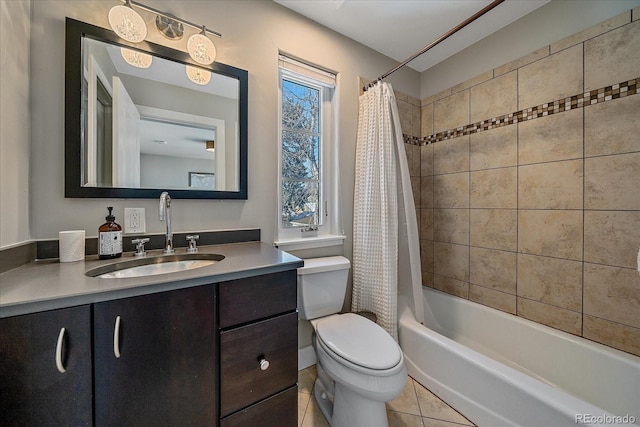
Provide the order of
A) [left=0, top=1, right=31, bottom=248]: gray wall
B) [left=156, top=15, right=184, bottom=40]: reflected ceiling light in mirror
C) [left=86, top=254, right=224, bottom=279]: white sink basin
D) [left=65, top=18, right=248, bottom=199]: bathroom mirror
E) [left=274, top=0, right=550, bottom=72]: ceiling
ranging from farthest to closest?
1. [left=274, top=0, right=550, bottom=72]: ceiling
2. [left=156, top=15, right=184, bottom=40]: reflected ceiling light in mirror
3. [left=65, top=18, right=248, bottom=199]: bathroom mirror
4. [left=86, top=254, right=224, bottom=279]: white sink basin
5. [left=0, top=1, right=31, bottom=248]: gray wall

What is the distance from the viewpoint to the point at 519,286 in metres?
1.69

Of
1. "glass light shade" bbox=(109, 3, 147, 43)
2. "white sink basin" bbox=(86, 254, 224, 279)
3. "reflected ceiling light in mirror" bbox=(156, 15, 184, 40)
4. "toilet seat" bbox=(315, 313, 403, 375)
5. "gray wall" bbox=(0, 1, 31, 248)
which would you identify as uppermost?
"reflected ceiling light in mirror" bbox=(156, 15, 184, 40)

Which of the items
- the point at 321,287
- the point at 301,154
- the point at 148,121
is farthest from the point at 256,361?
the point at 301,154

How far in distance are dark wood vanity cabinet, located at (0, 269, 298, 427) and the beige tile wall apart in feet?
5.45

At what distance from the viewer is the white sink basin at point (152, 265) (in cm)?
94

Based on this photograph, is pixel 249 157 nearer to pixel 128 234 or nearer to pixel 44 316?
pixel 128 234

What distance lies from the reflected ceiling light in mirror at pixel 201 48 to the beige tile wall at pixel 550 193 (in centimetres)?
159

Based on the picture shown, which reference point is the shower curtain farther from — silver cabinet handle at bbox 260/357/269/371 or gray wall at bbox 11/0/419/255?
silver cabinet handle at bbox 260/357/269/371

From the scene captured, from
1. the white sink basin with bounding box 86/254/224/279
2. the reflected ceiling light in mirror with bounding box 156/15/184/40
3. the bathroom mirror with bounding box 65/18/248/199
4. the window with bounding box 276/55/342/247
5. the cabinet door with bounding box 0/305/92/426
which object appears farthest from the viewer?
the window with bounding box 276/55/342/247

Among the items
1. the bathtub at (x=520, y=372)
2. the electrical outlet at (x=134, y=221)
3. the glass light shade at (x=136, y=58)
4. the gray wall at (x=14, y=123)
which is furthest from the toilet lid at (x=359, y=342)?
the glass light shade at (x=136, y=58)

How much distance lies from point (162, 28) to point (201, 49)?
0.60 ft

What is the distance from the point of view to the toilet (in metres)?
1.04

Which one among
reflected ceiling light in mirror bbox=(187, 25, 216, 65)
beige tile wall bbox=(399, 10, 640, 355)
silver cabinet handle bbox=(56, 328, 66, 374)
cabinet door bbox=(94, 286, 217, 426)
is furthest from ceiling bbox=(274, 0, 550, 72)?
silver cabinet handle bbox=(56, 328, 66, 374)

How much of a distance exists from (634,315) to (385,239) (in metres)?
1.30
